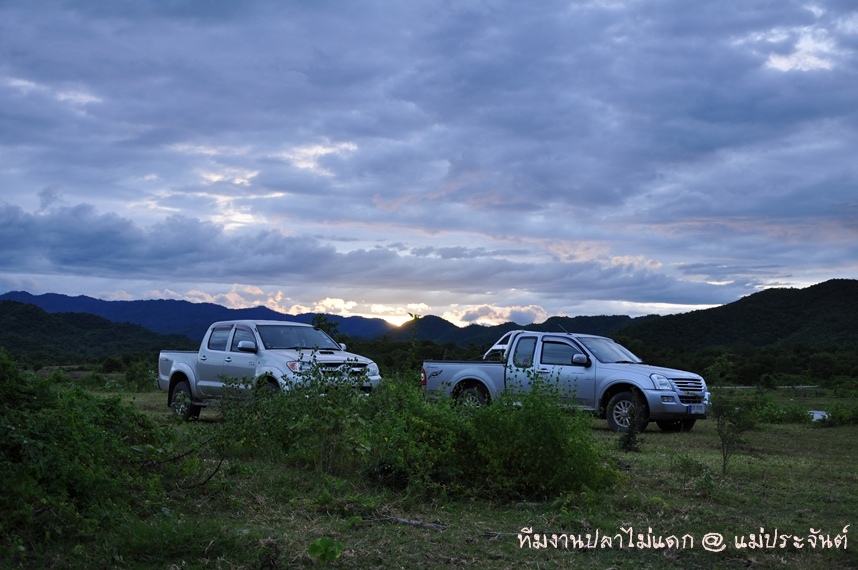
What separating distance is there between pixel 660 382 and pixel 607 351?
143 cm

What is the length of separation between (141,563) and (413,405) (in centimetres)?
401

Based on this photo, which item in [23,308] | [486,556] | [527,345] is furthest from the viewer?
[23,308]

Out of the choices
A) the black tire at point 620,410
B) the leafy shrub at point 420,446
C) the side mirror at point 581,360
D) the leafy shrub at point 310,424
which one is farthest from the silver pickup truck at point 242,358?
the leafy shrub at point 420,446

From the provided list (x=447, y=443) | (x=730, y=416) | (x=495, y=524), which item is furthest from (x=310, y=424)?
(x=730, y=416)

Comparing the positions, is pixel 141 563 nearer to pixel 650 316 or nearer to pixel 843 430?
pixel 843 430

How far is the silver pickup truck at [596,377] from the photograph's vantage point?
49.2 ft

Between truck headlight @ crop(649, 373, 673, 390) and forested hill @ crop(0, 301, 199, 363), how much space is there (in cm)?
2994

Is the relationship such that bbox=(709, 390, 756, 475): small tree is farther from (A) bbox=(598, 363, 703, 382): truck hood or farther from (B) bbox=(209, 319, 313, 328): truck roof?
(B) bbox=(209, 319, 313, 328): truck roof

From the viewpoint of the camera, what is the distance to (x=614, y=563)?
234 inches

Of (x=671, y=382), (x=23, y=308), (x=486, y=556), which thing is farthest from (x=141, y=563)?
(x=23, y=308)

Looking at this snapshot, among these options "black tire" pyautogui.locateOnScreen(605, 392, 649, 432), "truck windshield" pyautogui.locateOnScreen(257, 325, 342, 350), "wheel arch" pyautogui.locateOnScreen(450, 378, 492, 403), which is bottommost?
"black tire" pyautogui.locateOnScreen(605, 392, 649, 432)

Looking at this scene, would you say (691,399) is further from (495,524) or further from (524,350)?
(495,524)

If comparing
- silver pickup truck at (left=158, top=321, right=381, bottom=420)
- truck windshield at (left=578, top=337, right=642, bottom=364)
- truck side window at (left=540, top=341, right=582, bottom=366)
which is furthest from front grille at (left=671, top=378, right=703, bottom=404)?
silver pickup truck at (left=158, top=321, right=381, bottom=420)

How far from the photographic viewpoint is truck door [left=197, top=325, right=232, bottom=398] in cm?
1566
